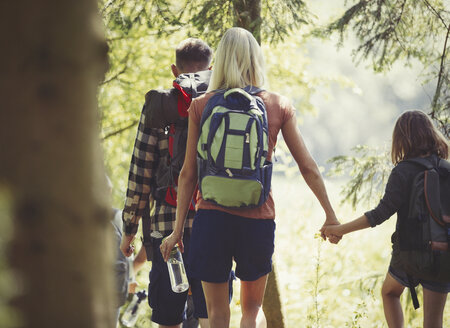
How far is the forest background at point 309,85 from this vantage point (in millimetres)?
4391

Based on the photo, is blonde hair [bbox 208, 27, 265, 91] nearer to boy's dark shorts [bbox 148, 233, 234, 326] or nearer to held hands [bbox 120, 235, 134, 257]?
boy's dark shorts [bbox 148, 233, 234, 326]

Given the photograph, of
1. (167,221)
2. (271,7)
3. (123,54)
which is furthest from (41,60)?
(123,54)

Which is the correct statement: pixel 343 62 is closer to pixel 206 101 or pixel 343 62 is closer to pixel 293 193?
pixel 293 193

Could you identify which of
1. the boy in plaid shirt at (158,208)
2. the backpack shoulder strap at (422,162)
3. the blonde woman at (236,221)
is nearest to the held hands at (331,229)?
the blonde woman at (236,221)

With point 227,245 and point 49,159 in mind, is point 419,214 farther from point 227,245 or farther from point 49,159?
point 49,159

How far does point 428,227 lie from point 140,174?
1.76 metres

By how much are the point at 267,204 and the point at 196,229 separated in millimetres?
383

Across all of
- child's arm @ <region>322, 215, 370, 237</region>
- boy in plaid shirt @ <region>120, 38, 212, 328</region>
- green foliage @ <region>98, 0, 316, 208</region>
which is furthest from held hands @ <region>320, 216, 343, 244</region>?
green foliage @ <region>98, 0, 316, 208</region>

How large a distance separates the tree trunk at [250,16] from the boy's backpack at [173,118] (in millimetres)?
1183

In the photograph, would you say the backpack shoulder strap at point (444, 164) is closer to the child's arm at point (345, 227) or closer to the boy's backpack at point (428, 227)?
the boy's backpack at point (428, 227)

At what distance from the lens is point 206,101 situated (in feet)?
9.01

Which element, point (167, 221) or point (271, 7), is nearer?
point (167, 221)

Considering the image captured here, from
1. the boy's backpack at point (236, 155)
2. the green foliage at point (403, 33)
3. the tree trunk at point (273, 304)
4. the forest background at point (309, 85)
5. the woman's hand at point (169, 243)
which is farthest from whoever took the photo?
the green foliage at point (403, 33)

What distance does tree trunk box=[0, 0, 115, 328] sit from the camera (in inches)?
38.9
